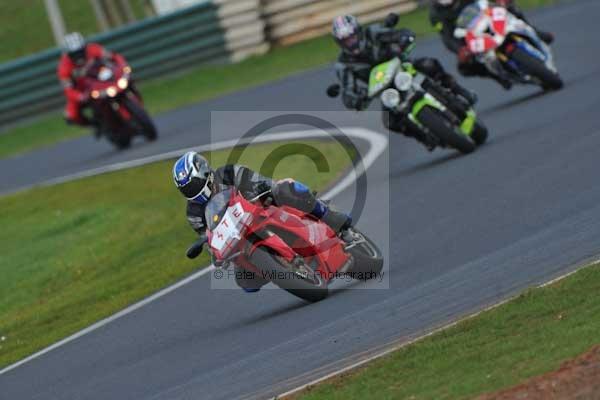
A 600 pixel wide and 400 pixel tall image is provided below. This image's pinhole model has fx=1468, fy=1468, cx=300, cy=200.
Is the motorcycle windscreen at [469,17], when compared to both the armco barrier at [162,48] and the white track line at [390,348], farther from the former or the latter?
the armco barrier at [162,48]

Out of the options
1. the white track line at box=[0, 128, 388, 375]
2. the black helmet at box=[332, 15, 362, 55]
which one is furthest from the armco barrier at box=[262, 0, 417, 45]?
the black helmet at box=[332, 15, 362, 55]

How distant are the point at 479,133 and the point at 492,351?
7.66m

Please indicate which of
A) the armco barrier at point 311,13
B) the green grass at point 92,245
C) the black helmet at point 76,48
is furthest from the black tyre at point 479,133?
the armco barrier at point 311,13

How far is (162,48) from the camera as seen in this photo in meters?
28.5

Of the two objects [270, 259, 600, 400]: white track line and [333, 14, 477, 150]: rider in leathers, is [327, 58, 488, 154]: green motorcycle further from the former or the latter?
[270, 259, 600, 400]: white track line

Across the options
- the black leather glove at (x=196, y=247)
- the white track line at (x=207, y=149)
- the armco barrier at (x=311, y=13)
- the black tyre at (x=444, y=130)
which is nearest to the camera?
the black leather glove at (x=196, y=247)

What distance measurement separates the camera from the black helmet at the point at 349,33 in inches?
609

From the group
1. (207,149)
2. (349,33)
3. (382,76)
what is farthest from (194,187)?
(207,149)

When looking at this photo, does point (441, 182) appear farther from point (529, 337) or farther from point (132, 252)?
point (529, 337)

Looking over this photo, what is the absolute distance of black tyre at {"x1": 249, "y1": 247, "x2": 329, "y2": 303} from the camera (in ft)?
33.9

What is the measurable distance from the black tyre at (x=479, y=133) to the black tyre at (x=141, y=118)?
877 cm

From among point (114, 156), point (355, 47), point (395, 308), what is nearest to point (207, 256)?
point (355, 47)

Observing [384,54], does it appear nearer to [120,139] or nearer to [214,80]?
[120,139]

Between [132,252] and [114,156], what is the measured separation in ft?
27.2
